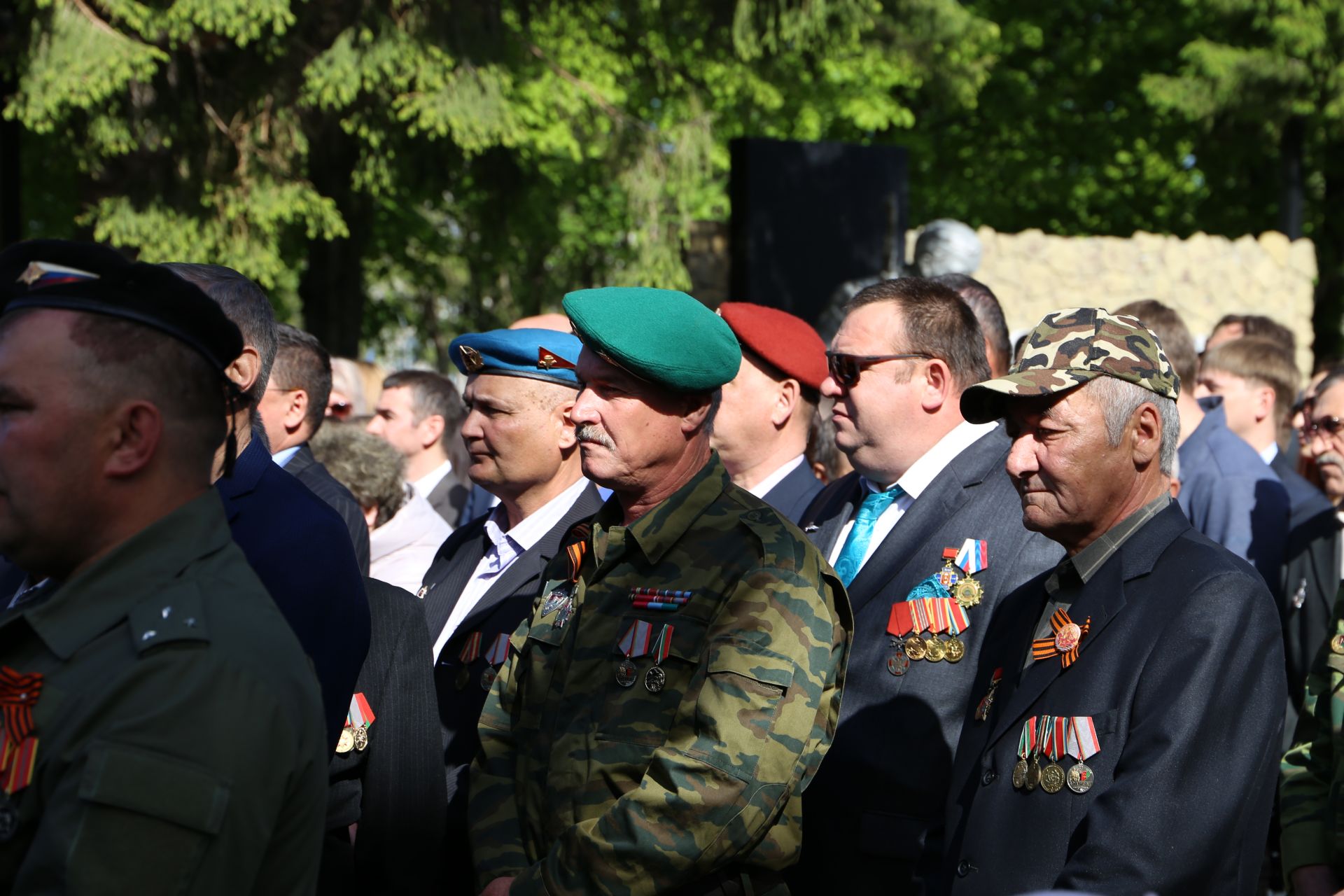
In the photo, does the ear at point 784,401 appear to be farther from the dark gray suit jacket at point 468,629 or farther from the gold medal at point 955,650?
the gold medal at point 955,650

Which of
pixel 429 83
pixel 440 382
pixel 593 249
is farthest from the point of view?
pixel 593 249

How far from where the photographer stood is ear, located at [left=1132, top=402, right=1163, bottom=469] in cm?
293

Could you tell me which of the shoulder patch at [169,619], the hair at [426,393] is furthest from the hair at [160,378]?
the hair at [426,393]

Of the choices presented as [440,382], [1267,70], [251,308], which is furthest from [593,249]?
[251,308]

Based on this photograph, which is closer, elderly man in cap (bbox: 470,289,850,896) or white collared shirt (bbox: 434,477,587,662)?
elderly man in cap (bbox: 470,289,850,896)

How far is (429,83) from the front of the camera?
11539 mm

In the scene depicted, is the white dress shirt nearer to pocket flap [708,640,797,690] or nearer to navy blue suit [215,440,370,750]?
navy blue suit [215,440,370,750]

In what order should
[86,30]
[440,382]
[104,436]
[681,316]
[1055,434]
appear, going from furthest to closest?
[86,30], [440,382], [681,316], [1055,434], [104,436]

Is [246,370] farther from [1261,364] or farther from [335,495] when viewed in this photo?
[1261,364]

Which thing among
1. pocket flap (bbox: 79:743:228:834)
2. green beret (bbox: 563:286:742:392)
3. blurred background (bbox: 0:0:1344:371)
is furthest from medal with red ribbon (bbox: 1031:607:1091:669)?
blurred background (bbox: 0:0:1344:371)

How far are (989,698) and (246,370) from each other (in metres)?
1.75

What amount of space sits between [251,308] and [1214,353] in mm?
4976

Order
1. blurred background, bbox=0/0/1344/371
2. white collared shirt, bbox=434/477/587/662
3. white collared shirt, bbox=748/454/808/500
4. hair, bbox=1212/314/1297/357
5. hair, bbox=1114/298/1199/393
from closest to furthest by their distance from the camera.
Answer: white collared shirt, bbox=434/477/587/662 < white collared shirt, bbox=748/454/808/500 < hair, bbox=1114/298/1199/393 < hair, bbox=1212/314/1297/357 < blurred background, bbox=0/0/1344/371

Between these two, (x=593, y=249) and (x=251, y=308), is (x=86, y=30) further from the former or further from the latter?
(x=593, y=249)
